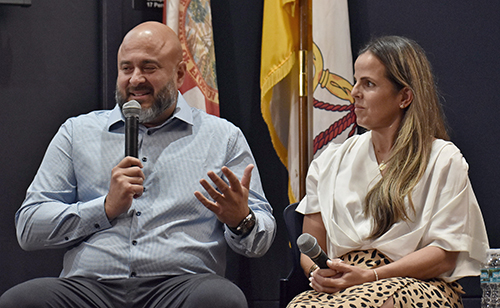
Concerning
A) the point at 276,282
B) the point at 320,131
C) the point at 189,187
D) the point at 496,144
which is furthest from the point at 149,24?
the point at 496,144

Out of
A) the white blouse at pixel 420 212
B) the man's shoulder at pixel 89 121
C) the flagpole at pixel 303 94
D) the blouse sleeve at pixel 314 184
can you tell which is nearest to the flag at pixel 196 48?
the flagpole at pixel 303 94

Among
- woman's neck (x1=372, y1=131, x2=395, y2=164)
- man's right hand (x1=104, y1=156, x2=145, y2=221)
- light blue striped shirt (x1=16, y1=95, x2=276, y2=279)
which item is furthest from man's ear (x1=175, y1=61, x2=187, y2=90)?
woman's neck (x1=372, y1=131, x2=395, y2=164)

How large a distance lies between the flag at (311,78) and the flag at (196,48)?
1.02 ft

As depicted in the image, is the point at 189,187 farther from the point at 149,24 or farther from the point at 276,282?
the point at 276,282

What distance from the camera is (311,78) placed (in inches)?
124

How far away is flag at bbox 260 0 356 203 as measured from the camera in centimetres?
302

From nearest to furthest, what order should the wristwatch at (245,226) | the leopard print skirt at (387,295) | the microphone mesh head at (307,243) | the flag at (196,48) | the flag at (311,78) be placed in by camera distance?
the microphone mesh head at (307,243) → the leopard print skirt at (387,295) → the wristwatch at (245,226) → the flag at (196,48) → the flag at (311,78)

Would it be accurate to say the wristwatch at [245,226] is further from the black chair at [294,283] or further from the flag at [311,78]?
the flag at [311,78]

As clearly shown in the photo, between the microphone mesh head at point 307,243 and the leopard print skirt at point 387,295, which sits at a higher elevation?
the microphone mesh head at point 307,243

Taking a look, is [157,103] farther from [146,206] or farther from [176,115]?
[146,206]

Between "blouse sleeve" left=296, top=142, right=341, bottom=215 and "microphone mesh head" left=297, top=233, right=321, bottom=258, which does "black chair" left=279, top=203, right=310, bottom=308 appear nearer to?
"blouse sleeve" left=296, top=142, right=341, bottom=215

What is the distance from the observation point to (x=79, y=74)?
3.03 metres

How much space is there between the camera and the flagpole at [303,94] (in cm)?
308

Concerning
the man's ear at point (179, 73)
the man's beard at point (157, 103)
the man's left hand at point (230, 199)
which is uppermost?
the man's ear at point (179, 73)
